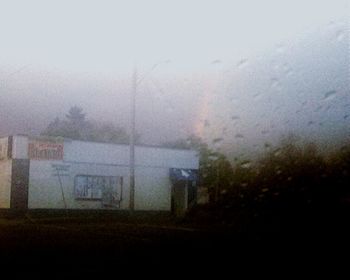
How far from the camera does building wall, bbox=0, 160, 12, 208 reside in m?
33.1

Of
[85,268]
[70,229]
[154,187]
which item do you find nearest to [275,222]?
[70,229]

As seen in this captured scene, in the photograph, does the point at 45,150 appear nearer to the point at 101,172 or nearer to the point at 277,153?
the point at 101,172

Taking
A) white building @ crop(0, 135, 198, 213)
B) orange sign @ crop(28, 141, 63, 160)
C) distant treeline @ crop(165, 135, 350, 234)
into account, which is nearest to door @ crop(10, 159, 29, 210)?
white building @ crop(0, 135, 198, 213)

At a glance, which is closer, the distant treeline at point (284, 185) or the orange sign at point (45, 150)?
the distant treeline at point (284, 185)

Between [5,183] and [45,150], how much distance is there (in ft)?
7.22

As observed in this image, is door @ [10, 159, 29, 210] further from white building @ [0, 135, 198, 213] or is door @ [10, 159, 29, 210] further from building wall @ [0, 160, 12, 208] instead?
building wall @ [0, 160, 12, 208]

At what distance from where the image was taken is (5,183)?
34.3 m

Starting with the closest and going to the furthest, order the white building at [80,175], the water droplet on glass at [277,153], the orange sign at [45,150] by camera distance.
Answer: the water droplet on glass at [277,153] < the white building at [80,175] < the orange sign at [45,150]

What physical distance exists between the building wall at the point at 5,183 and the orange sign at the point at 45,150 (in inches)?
42.8

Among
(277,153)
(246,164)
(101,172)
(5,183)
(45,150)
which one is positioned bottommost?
(246,164)

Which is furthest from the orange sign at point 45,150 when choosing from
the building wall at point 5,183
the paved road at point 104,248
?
the paved road at point 104,248

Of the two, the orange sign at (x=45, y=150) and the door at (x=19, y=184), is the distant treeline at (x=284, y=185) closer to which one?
the door at (x=19, y=184)

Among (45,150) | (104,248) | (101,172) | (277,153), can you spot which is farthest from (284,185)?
(45,150)

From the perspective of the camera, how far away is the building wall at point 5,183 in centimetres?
3309
